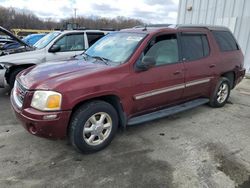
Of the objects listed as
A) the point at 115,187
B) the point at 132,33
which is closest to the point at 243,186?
the point at 115,187

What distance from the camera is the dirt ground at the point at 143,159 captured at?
286cm

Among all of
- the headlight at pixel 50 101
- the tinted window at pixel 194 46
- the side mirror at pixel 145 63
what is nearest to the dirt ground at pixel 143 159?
the headlight at pixel 50 101

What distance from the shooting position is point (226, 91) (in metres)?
5.54

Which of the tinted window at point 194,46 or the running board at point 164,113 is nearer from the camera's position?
the running board at point 164,113

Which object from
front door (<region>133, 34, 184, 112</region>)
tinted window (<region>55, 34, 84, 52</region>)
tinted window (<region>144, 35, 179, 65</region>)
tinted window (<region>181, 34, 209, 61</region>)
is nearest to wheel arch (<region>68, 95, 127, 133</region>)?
front door (<region>133, 34, 184, 112</region>)

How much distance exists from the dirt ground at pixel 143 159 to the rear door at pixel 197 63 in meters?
0.69

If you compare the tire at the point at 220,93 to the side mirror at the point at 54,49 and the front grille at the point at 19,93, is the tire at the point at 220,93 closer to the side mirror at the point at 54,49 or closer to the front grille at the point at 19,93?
the front grille at the point at 19,93

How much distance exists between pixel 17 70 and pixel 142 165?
13.8 ft

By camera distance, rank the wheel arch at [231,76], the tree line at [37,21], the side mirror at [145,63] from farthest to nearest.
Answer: the tree line at [37,21]
the wheel arch at [231,76]
the side mirror at [145,63]

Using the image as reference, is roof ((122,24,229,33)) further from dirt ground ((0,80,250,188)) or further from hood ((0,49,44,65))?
hood ((0,49,44,65))

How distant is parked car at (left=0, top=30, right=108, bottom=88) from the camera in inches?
225

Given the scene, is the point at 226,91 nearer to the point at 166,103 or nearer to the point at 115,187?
the point at 166,103

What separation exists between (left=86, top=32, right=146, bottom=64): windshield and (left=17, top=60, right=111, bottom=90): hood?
0.98ft

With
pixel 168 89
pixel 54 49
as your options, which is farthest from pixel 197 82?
pixel 54 49
